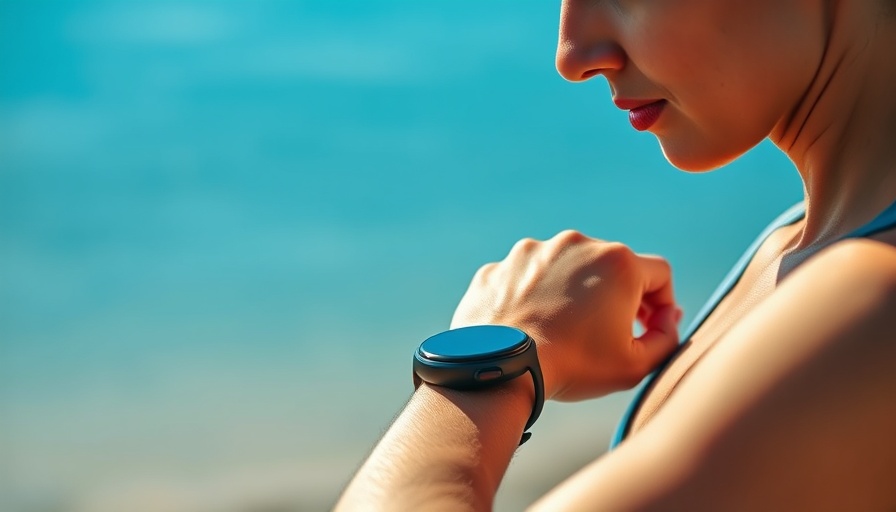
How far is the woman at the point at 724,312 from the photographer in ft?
1.95

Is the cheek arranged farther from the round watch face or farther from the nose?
the round watch face

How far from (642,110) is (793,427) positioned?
0.40 metres

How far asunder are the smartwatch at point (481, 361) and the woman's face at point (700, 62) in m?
0.24

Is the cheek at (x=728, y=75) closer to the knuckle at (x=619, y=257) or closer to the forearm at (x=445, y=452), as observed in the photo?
the knuckle at (x=619, y=257)

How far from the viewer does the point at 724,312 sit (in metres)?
1.08

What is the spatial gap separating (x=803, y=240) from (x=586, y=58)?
285 millimetres

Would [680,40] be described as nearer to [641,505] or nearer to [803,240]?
[803,240]

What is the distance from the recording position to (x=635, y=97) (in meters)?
0.89

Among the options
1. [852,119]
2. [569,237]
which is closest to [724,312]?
[569,237]

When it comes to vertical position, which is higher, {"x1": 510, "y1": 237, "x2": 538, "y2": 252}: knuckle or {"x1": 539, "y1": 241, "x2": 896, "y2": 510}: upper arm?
{"x1": 510, "y1": 237, "x2": 538, "y2": 252}: knuckle

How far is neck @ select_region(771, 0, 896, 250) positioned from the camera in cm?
80

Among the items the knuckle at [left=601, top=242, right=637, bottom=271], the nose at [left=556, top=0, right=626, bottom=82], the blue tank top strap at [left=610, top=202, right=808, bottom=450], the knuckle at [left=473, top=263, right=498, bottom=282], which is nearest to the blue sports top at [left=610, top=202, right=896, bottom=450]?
the blue tank top strap at [left=610, top=202, right=808, bottom=450]

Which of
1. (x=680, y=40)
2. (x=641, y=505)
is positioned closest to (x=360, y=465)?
(x=641, y=505)

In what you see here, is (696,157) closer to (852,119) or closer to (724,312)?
(852,119)
